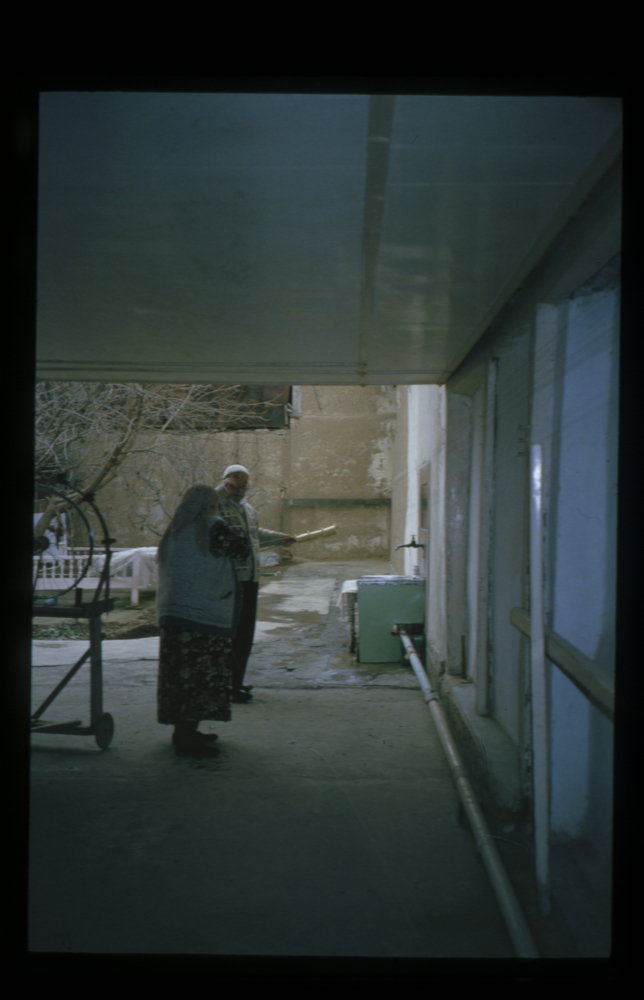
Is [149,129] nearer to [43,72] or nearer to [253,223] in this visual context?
[43,72]

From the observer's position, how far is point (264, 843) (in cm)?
254

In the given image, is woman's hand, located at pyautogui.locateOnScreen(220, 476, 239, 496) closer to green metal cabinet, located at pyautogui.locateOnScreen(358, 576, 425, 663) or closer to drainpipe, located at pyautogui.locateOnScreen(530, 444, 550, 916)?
green metal cabinet, located at pyautogui.locateOnScreen(358, 576, 425, 663)

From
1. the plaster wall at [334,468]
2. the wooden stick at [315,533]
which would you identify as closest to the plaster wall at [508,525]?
the wooden stick at [315,533]

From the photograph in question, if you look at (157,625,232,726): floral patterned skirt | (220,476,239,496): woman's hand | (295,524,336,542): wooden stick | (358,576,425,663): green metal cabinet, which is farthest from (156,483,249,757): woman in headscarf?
(295,524,336,542): wooden stick

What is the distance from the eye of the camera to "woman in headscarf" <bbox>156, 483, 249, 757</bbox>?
339 centimetres

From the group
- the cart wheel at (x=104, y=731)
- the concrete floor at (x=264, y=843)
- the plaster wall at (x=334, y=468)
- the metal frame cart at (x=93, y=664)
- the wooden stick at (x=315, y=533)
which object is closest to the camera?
the concrete floor at (x=264, y=843)

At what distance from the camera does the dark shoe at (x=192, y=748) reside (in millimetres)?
3441

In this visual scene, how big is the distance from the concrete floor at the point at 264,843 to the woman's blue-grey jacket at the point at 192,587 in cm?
79

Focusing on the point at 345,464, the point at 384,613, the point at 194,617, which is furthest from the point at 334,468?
the point at 194,617

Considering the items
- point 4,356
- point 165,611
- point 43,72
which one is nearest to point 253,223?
point 43,72

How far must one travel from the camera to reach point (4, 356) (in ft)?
3.93

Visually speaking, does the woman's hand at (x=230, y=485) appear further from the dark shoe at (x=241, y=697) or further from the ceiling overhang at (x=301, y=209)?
the dark shoe at (x=241, y=697)

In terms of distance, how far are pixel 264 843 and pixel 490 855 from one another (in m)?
0.93

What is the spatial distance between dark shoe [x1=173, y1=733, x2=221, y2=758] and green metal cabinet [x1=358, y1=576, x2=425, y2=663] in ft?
8.05
